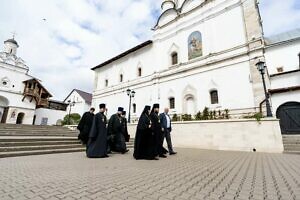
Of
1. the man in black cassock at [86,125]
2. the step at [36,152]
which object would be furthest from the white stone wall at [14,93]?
the man in black cassock at [86,125]

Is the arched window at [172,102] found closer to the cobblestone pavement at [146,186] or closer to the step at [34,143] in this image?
the step at [34,143]

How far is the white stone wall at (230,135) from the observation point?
29.7 ft

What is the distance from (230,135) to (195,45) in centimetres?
1176

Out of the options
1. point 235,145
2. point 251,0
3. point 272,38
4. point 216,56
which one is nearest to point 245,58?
point 216,56

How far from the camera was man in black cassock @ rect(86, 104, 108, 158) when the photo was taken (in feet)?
21.4

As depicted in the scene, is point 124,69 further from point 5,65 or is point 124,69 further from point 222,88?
point 5,65

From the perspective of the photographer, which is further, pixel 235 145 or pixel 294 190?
pixel 235 145

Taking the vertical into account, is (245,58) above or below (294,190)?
above

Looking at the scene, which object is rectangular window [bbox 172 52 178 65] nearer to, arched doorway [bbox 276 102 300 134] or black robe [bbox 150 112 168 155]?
arched doorway [bbox 276 102 300 134]

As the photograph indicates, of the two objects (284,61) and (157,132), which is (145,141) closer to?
(157,132)

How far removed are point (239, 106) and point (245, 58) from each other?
13.8ft

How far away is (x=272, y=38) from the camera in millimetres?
24938

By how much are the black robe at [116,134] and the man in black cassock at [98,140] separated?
3.15 ft

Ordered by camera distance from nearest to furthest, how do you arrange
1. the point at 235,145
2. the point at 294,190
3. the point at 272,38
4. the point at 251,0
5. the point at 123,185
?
the point at 294,190 → the point at 123,185 → the point at 235,145 → the point at 251,0 → the point at 272,38
